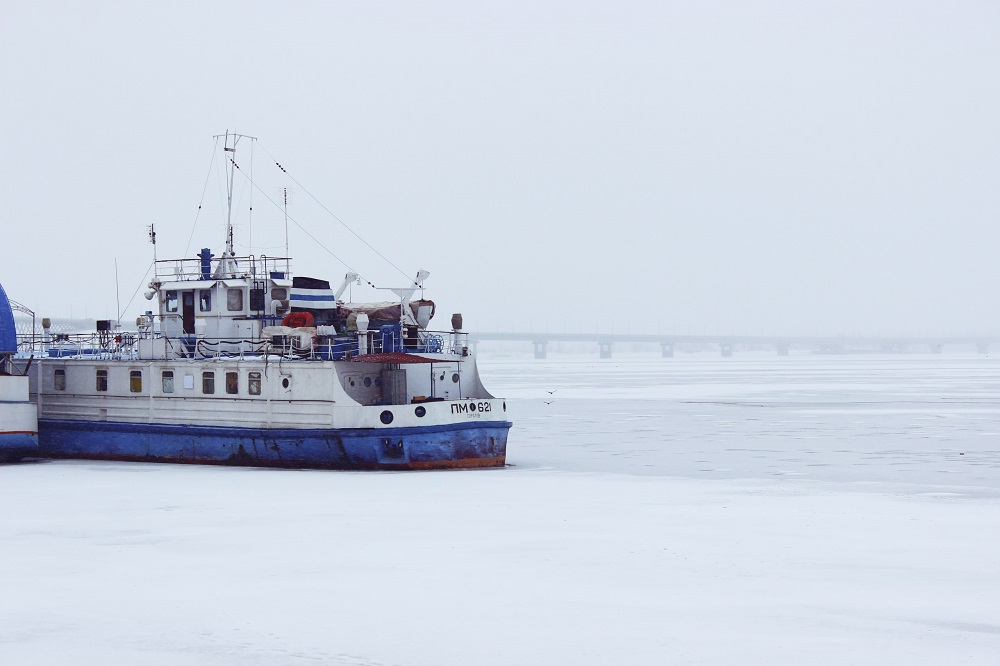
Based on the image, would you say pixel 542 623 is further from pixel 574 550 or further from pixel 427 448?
pixel 427 448

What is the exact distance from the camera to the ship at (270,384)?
111 feet

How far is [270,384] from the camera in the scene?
34812 mm

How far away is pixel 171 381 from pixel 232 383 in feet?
8.58

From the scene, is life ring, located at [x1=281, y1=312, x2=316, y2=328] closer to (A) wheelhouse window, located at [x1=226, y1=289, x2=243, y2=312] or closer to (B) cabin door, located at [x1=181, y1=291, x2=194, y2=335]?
(A) wheelhouse window, located at [x1=226, y1=289, x2=243, y2=312]

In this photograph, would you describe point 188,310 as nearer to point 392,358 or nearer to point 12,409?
point 12,409

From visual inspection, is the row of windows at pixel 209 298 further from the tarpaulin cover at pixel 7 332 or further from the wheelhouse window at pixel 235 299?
the tarpaulin cover at pixel 7 332

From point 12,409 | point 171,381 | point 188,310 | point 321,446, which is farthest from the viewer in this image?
point 188,310

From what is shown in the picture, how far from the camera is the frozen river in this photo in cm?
1420

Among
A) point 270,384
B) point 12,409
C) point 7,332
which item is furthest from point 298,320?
point 7,332

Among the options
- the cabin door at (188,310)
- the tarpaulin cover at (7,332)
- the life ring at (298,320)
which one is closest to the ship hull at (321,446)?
the life ring at (298,320)

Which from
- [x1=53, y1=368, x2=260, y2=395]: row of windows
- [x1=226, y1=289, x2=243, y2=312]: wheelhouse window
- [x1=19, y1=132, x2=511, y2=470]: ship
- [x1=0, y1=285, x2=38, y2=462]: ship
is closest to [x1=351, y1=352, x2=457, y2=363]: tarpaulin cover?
[x1=19, y1=132, x2=511, y2=470]: ship

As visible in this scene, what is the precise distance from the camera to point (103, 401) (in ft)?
128

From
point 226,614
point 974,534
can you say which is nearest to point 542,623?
point 226,614

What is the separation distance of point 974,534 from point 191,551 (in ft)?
46.5
